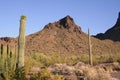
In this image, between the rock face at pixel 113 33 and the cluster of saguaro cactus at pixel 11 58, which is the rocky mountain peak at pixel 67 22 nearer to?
the rock face at pixel 113 33

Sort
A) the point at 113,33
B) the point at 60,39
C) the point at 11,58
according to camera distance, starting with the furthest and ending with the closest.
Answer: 1. the point at 113,33
2. the point at 60,39
3. the point at 11,58

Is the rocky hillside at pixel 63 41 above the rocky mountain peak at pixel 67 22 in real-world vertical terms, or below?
below

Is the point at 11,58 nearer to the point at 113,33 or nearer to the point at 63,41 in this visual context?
the point at 63,41

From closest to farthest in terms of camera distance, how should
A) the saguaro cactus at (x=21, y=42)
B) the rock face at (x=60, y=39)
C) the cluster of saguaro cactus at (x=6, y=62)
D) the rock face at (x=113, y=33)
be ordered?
the cluster of saguaro cactus at (x=6, y=62) < the saguaro cactus at (x=21, y=42) < the rock face at (x=60, y=39) < the rock face at (x=113, y=33)

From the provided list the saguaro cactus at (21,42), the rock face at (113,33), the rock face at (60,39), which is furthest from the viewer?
the rock face at (113,33)

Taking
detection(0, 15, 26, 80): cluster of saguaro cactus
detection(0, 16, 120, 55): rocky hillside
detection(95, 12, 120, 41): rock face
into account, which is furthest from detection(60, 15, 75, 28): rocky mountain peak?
detection(0, 15, 26, 80): cluster of saguaro cactus

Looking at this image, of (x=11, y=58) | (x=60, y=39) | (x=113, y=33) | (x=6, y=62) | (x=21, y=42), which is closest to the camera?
(x=6, y=62)

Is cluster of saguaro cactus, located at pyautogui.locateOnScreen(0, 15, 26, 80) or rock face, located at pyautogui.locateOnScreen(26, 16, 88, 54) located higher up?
rock face, located at pyautogui.locateOnScreen(26, 16, 88, 54)

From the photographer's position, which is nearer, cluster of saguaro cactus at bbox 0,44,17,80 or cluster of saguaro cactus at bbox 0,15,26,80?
cluster of saguaro cactus at bbox 0,44,17,80

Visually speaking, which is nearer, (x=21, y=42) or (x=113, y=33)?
(x=21, y=42)

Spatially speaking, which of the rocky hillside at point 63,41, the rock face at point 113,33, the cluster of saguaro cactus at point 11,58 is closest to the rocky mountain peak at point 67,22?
the rocky hillside at point 63,41

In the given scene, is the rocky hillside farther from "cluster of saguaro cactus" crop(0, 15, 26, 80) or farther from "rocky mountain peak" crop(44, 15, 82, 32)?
"cluster of saguaro cactus" crop(0, 15, 26, 80)

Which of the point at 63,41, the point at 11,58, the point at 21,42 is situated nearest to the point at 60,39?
the point at 63,41

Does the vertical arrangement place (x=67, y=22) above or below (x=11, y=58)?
above
